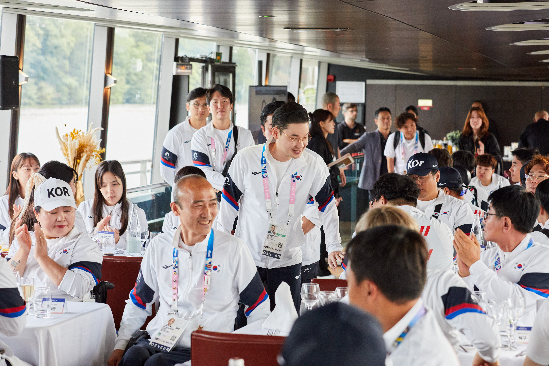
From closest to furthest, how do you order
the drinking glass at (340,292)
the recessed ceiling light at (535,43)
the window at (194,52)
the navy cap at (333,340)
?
the navy cap at (333,340), the drinking glass at (340,292), the recessed ceiling light at (535,43), the window at (194,52)

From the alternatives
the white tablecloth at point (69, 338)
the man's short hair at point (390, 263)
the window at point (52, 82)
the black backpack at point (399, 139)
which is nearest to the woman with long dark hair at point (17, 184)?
the window at point (52, 82)

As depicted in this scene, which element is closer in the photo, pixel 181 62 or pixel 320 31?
pixel 320 31

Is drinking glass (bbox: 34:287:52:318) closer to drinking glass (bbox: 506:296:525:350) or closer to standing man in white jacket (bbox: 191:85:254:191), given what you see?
drinking glass (bbox: 506:296:525:350)

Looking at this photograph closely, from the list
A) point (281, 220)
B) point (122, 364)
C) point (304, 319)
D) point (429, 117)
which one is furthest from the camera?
point (429, 117)

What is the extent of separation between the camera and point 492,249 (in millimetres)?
3895

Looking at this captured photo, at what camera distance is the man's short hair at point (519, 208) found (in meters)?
3.28

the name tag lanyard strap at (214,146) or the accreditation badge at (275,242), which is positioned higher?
A: the name tag lanyard strap at (214,146)

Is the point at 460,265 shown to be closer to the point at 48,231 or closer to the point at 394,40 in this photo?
the point at 48,231

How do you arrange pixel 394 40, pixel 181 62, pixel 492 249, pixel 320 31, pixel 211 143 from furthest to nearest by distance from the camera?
pixel 181 62
pixel 394 40
pixel 320 31
pixel 211 143
pixel 492 249

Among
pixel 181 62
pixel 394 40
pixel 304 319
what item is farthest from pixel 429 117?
pixel 304 319

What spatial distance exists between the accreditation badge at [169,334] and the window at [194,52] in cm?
857

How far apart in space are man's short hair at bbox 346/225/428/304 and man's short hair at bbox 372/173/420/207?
1.95 meters

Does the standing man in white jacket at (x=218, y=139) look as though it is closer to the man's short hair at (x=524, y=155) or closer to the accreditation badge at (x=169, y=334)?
the accreditation badge at (x=169, y=334)

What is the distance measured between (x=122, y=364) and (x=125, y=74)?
773 cm
